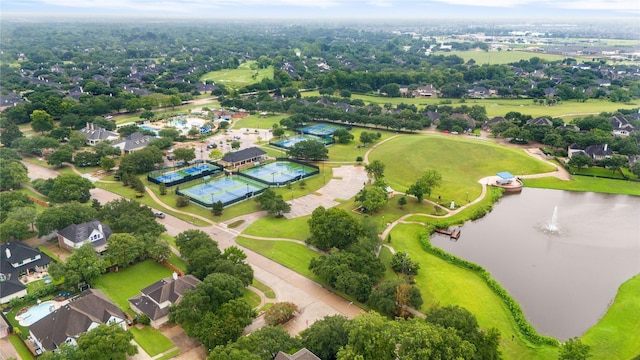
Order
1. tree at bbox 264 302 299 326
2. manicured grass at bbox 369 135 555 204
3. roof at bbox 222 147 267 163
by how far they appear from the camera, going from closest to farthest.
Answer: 1. tree at bbox 264 302 299 326
2. manicured grass at bbox 369 135 555 204
3. roof at bbox 222 147 267 163

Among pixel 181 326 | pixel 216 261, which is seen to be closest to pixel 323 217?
pixel 216 261

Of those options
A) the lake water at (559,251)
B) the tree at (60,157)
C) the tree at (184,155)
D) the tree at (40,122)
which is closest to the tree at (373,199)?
the lake water at (559,251)

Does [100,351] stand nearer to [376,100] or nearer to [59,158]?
[59,158]

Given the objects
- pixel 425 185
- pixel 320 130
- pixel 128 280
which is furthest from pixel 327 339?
pixel 320 130

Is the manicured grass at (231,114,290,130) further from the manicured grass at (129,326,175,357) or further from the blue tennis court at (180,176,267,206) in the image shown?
the manicured grass at (129,326,175,357)

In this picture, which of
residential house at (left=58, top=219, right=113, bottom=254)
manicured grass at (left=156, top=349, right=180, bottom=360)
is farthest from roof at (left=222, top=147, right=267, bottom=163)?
manicured grass at (left=156, top=349, right=180, bottom=360)

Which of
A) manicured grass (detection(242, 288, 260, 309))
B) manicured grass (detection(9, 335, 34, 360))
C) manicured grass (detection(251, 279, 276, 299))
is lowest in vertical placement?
manicured grass (detection(9, 335, 34, 360))
